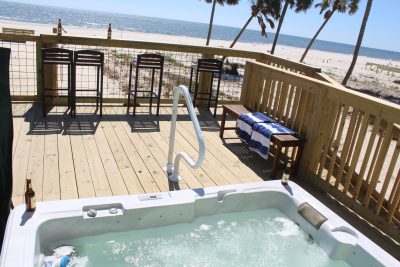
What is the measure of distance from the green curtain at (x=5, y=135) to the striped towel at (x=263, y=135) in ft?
8.49

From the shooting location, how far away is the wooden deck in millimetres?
3369

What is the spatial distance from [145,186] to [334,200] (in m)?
1.84

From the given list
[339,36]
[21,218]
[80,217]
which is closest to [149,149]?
[80,217]

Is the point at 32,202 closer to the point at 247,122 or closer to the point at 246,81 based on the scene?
the point at 247,122

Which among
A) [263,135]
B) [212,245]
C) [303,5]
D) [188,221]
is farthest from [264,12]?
[212,245]

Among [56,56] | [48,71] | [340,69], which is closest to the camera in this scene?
[56,56]

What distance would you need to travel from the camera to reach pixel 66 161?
377 centimetres

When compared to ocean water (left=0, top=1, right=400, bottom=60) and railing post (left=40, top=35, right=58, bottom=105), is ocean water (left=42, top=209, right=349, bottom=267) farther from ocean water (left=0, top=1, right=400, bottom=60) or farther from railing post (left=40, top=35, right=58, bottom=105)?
ocean water (left=0, top=1, right=400, bottom=60)

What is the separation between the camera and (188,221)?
9.96 feet

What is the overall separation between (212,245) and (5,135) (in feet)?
5.59

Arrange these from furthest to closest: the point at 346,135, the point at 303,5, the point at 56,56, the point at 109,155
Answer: the point at 303,5 < the point at 56,56 < the point at 109,155 < the point at 346,135

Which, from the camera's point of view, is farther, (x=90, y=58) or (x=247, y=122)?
(x=90, y=58)

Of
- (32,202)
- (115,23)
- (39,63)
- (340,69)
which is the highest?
(39,63)

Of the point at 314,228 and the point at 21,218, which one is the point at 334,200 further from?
the point at 21,218
